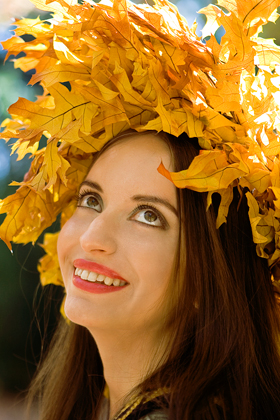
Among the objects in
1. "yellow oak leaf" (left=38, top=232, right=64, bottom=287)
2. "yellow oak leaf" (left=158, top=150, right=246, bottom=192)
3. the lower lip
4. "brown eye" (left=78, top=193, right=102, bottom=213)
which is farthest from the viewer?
"yellow oak leaf" (left=38, top=232, right=64, bottom=287)

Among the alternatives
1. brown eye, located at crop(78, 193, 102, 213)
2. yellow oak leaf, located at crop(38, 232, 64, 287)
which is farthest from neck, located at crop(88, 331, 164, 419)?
yellow oak leaf, located at crop(38, 232, 64, 287)

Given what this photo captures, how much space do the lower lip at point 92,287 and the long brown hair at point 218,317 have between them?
0.16 metres

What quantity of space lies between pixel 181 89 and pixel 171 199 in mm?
291

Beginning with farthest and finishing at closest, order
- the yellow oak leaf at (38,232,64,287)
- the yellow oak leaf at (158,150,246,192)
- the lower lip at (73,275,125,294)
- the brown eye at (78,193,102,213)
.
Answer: the yellow oak leaf at (38,232,64,287) < the brown eye at (78,193,102,213) < the lower lip at (73,275,125,294) < the yellow oak leaf at (158,150,246,192)

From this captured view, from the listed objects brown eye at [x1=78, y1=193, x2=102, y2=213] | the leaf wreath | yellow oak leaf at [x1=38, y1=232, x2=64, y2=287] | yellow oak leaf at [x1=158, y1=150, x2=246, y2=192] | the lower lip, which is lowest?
the lower lip

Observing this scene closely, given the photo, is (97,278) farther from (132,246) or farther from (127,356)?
(127,356)

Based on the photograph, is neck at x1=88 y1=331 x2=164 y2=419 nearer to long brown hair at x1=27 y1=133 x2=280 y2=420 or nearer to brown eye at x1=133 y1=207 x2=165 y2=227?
long brown hair at x1=27 y1=133 x2=280 y2=420

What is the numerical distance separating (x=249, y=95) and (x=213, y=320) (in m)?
0.60

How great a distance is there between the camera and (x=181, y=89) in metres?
1.21

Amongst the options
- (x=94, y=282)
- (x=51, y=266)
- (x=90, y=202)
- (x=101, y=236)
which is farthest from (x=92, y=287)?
(x=51, y=266)

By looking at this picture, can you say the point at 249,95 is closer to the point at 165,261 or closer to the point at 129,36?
the point at 129,36

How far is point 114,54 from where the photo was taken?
123 centimetres

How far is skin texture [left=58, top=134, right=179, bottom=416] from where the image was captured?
4.09ft

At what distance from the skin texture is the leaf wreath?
0.32ft
